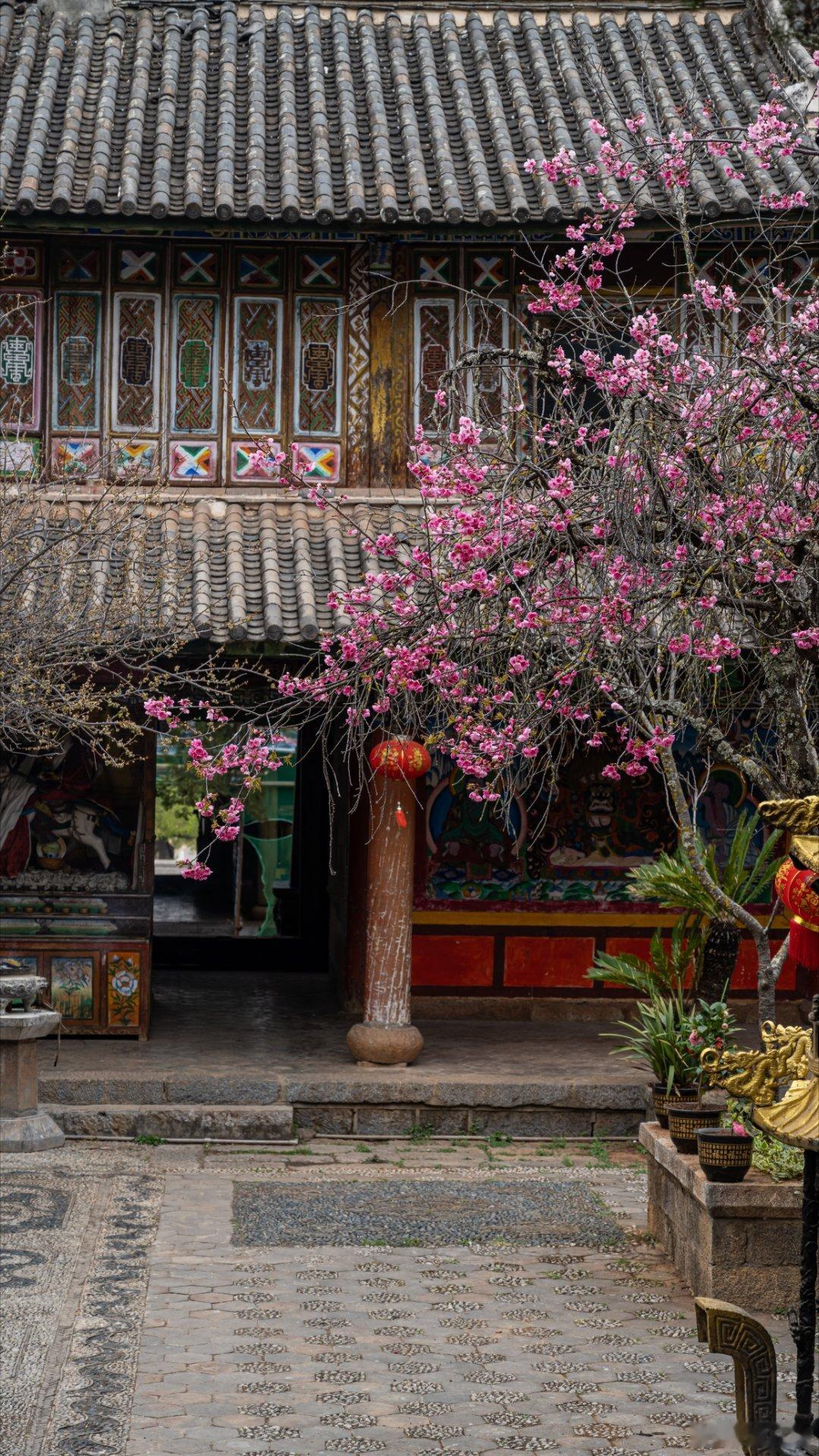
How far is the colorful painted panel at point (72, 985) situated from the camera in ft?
43.5

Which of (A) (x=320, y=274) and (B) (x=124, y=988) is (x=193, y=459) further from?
(B) (x=124, y=988)

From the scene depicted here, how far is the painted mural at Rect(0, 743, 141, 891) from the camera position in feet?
44.0

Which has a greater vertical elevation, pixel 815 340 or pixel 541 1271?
pixel 815 340

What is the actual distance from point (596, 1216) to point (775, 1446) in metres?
5.64

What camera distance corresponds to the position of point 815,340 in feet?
24.7

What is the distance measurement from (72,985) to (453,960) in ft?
10.2

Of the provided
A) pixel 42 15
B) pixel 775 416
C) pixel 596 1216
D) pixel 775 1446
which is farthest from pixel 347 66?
pixel 775 1446

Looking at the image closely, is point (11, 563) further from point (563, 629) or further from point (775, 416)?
point (775, 416)

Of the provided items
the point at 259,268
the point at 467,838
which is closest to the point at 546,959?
the point at 467,838

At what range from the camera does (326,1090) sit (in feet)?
40.1

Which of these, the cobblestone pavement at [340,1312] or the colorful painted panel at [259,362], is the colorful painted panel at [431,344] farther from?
the cobblestone pavement at [340,1312]

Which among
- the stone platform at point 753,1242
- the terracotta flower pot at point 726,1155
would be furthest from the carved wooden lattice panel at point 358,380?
the stone platform at point 753,1242

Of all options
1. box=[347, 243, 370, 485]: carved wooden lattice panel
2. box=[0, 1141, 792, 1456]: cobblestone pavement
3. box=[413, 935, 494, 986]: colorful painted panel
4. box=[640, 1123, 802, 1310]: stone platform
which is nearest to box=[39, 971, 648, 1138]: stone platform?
box=[0, 1141, 792, 1456]: cobblestone pavement

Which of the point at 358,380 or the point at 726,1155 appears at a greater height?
the point at 358,380
